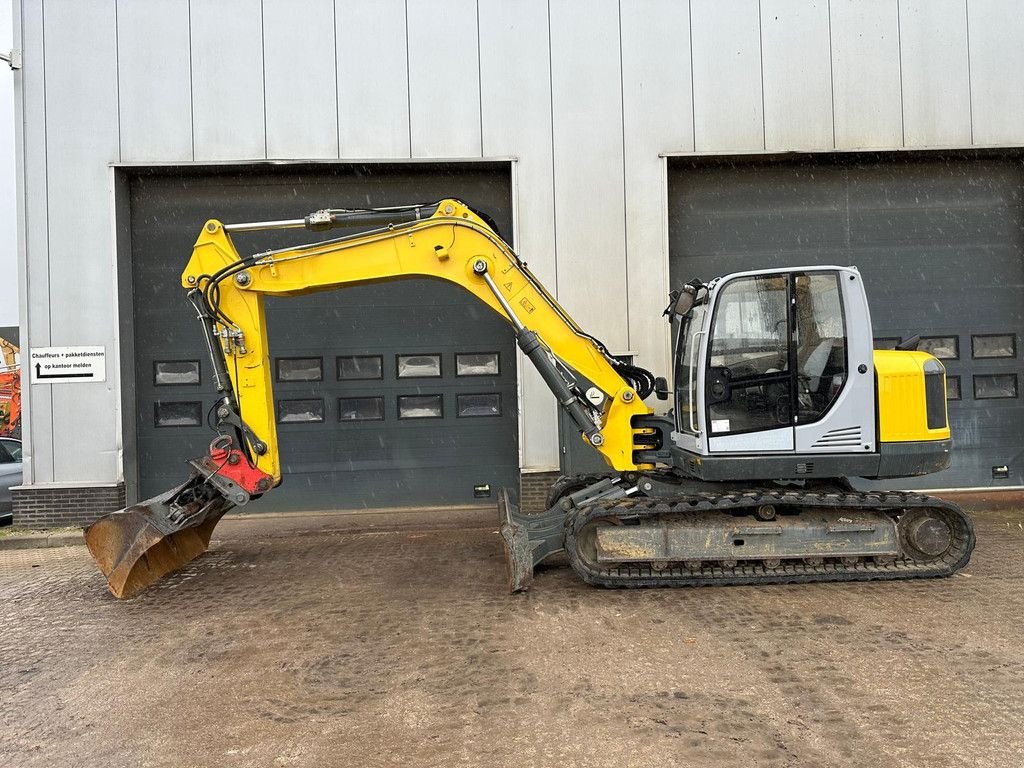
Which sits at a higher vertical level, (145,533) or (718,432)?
(718,432)

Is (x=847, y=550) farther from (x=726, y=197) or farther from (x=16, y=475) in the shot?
(x=16, y=475)

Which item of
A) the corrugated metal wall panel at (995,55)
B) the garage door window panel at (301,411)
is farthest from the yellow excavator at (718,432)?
the corrugated metal wall panel at (995,55)

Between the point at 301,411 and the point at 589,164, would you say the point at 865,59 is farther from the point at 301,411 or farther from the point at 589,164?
the point at 301,411

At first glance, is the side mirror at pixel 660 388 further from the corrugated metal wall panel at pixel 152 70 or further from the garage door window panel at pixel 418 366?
the corrugated metal wall panel at pixel 152 70

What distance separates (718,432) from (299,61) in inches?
283

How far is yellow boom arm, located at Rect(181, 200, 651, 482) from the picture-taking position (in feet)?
19.1

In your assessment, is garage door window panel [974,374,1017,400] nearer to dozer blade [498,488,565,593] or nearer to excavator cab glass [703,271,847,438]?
excavator cab glass [703,271,847,438]

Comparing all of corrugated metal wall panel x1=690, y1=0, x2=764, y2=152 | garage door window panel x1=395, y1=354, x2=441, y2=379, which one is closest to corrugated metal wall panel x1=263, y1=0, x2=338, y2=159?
garage door window panel x1=395, y1=354, x2=441, y2=379

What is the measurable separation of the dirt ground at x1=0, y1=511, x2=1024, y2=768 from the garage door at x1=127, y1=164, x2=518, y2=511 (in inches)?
123

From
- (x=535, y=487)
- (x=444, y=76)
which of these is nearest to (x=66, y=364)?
(x=444, y=76)

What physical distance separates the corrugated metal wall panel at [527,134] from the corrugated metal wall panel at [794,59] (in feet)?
9.56

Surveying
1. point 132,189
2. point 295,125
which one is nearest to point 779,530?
point 295,125

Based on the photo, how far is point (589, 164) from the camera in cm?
888

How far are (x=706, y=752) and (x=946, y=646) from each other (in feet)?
6.97
